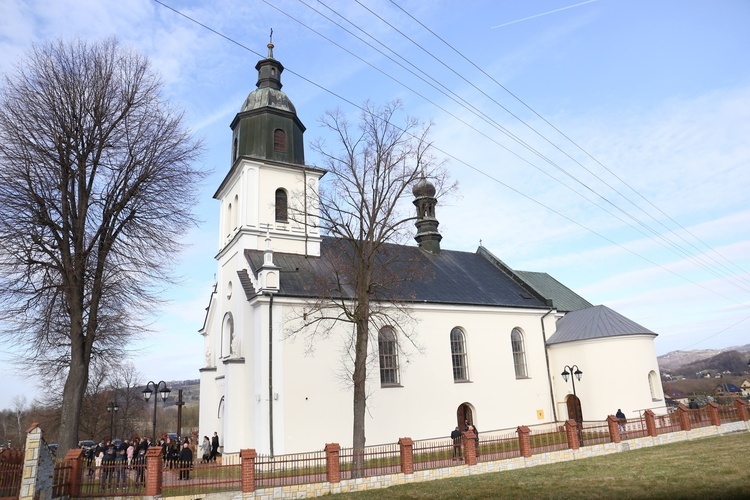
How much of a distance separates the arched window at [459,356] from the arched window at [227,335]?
9945 millimetres

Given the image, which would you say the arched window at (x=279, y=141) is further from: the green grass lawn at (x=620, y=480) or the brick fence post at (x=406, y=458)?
the green grass lawn at (x=620, y=480)

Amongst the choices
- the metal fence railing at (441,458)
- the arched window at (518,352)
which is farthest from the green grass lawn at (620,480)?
the arched window at (518,352)

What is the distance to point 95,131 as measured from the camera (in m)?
15.5

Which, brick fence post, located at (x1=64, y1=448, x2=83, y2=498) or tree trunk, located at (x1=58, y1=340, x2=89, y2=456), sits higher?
tree trunk, located at (x1=58, y1=340, x2=89, y2=456)

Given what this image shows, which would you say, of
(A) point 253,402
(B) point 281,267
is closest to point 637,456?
(A) point 253,402

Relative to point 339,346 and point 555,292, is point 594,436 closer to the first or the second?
point 339,346

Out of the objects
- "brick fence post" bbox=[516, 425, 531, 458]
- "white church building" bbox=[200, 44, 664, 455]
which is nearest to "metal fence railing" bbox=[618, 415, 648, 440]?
"white church building" bbox=[200, 44, 664, 455]

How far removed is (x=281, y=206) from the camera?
2270 centimetres

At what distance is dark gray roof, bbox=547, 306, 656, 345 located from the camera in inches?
957

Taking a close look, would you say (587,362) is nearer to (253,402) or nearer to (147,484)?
(253,402)

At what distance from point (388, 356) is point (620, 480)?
1064cm

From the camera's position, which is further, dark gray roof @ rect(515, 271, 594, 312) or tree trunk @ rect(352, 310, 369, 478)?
dark gray roof @ rect(515, 271, 594, 312)

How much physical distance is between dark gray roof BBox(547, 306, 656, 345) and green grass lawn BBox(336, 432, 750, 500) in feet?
27.2

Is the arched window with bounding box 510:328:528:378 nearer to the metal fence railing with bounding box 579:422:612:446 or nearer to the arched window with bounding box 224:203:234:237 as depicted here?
the metal fence railing with bounding box 579:422:612:446
